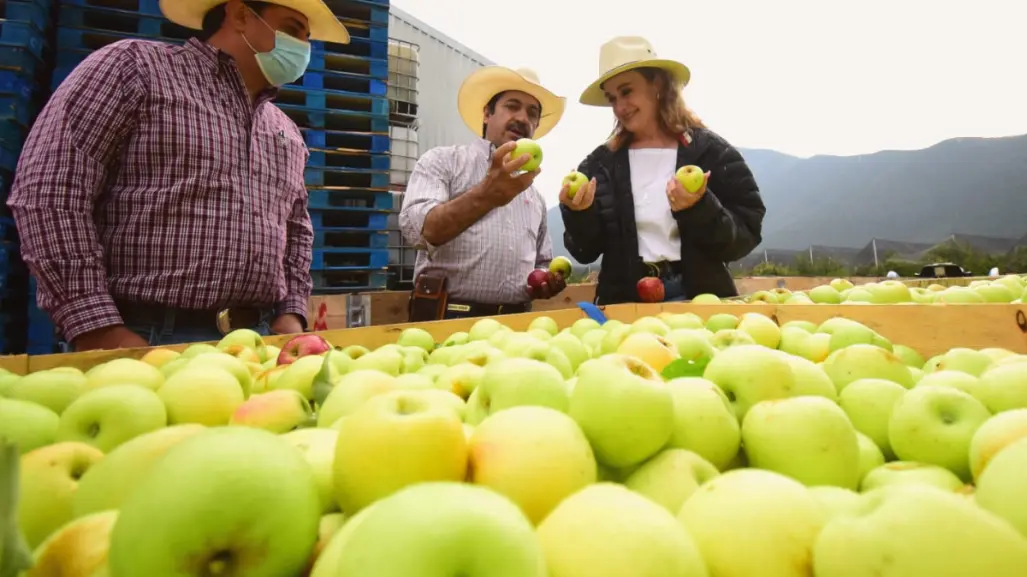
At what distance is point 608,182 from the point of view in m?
3.50

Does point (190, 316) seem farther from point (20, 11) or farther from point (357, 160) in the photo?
point (357, 160)

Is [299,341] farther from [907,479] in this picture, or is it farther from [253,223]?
A: [907,479]

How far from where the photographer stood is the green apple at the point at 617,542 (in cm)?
47

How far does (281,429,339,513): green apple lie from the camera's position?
0.71 metres

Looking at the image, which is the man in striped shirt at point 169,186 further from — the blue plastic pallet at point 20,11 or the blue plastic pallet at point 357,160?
the blue plastic pallet at point 357,160

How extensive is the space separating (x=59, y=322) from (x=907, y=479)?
2754 mm

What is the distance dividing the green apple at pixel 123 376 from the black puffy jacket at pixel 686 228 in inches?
99.1

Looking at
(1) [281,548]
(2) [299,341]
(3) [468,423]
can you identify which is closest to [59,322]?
(2) [299,341]

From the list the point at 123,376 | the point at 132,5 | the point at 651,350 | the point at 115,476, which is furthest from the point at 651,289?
the point at 132,5

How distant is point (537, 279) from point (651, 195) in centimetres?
90

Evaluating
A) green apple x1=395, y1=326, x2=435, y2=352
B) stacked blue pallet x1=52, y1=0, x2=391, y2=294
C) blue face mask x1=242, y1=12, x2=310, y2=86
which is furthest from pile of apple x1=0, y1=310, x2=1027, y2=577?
stacked blue pallet x1=52, y1=0, x2=391, y2=294

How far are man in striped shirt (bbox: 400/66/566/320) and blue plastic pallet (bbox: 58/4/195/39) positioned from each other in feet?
7.97

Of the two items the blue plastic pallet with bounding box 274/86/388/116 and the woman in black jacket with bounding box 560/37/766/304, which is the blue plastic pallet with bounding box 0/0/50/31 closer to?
the blue plastic pallet with bounding box 274/86/388/116

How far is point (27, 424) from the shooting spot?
0.91 meters
